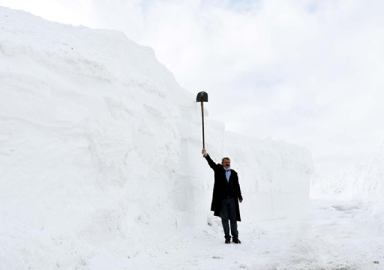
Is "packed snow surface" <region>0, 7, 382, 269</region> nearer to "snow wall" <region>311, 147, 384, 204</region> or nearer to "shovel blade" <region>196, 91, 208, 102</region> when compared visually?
"shovel blade" <region>196, 91, 208, 102</region>

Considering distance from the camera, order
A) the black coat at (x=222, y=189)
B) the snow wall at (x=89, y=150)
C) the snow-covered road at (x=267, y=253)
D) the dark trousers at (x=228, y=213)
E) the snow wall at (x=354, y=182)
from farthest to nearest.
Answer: the snow wall at (x=354, y=182) < the black coat at (x=222, y=189) < the dark trousers at (x=228, y=213) < the snow-covered road at (x=267, y=253) < the snow wall at (x=89, y=150)

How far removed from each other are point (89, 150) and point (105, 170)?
1.50 feet

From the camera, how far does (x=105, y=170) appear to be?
5191mm

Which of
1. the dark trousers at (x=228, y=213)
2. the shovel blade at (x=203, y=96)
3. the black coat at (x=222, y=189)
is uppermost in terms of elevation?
the shovel blade at (x=203, y=96)

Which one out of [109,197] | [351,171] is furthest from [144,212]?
[351,171]

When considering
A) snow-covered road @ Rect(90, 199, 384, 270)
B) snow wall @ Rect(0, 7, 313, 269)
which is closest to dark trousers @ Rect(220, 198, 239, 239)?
snow-covered road @ Rect(90, 199, 384, 270)

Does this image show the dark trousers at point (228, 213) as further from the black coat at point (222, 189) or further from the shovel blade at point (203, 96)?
the shovel blade at point (203, 96)

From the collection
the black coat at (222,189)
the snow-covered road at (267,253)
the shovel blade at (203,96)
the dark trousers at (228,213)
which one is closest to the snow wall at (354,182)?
the snow-covered road at (267,253)

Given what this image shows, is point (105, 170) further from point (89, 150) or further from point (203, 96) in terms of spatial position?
point (203, 96)

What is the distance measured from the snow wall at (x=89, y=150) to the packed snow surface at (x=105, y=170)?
18mm

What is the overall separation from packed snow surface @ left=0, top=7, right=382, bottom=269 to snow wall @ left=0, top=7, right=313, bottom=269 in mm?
18

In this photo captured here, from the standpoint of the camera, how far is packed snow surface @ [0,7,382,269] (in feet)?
12.7

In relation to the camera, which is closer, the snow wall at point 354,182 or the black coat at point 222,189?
the black coat at point 222,189

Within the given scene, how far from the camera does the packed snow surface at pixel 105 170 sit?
3.86 m
